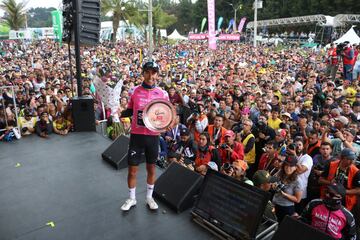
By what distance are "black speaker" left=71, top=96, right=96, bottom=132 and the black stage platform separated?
99cm

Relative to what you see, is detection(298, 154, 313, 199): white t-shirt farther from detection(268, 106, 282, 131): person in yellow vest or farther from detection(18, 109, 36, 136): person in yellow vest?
detection(18, 109, 36, 136): person in yellow vest

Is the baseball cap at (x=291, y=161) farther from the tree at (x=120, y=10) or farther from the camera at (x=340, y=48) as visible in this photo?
the tree at (x=120, y=10)

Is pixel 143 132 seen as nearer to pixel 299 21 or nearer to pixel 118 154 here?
pixel 118 154

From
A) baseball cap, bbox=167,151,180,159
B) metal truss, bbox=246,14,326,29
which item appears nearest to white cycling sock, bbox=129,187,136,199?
baseball cap, bbox=167,151,180,159

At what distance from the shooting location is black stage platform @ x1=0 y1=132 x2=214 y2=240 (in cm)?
321

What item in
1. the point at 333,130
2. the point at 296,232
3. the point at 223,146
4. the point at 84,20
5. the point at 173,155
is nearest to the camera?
the point at 296,232

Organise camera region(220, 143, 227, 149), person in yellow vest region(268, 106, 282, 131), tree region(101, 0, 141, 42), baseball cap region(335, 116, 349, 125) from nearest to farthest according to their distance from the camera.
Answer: camera region(220, 143, 227, 149) → baseball cap region(335, 116, 349, 125) → person in yellow vest region(268, 106, 282, 131) → tree region(101, 0, 141, 42)

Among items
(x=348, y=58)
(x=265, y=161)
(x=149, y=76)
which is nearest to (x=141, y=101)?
(x=149, y=76)

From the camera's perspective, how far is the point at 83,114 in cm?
631

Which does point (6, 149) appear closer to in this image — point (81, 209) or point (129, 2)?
point (81, 209)

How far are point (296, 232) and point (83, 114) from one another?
188 inches

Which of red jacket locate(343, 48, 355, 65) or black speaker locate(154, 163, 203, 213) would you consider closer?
black speaker locate(154, 163, 203, 213)

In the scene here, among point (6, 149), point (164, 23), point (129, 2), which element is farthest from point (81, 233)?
point (164, 23)

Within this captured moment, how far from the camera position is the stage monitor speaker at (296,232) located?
100.0 inches
